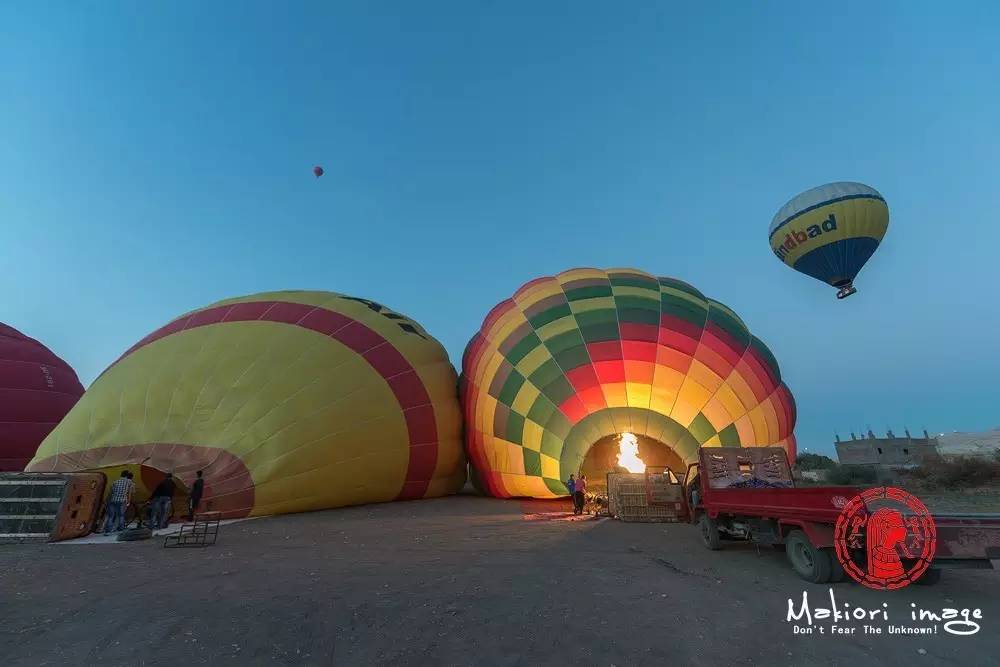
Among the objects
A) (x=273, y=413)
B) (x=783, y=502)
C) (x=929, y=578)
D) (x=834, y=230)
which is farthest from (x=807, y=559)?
(x=834, y=230)

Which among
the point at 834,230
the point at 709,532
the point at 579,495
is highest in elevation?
the point at 834,230

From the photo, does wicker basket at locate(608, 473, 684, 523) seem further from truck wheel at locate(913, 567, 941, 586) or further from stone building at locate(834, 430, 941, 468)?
stone building at locate(834, 430, 941, 468)

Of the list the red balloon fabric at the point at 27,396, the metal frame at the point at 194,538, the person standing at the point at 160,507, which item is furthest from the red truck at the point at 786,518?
the red balloon fabric at the point at 27,396

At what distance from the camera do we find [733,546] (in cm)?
688

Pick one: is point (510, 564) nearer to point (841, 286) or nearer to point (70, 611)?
point (70, 611)

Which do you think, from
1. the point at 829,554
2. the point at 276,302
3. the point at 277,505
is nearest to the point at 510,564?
the point at 829,554

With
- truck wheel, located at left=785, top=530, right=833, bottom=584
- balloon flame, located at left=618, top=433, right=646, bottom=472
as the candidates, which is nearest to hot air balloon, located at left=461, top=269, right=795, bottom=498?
balloon flame, located at left=618, top=433, right=646, bottom=472

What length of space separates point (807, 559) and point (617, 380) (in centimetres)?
497

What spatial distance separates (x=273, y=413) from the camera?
975cm

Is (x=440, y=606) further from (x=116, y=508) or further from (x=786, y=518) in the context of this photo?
(x=116, y=508)

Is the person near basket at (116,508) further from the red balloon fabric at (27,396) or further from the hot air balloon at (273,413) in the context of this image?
the red balloon fabric at (27,396)

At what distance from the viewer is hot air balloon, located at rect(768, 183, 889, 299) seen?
53.4 ft

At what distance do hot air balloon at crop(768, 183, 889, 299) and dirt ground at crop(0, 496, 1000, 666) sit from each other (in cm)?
1422

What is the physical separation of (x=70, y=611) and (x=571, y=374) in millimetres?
7973
